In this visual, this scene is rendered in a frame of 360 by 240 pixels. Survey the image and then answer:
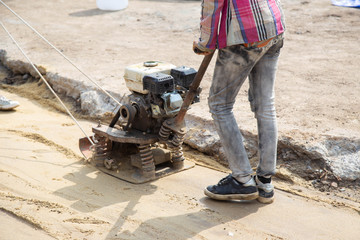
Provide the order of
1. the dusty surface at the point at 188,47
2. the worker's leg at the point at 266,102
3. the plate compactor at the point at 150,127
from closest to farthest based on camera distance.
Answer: the worker's leg at the point at 266,102 < the plate compactor at the point at 150,127 < the dusty surface at the point at 188,47

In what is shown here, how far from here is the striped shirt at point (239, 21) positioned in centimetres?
298

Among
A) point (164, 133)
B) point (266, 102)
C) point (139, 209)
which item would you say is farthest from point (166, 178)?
point (266, 102)

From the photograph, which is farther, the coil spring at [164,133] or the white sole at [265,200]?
the coil spring at [164,133]

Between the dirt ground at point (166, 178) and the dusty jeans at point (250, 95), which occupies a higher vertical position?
the dusty jeans at point (250, 95)

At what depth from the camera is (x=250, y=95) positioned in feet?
11.5

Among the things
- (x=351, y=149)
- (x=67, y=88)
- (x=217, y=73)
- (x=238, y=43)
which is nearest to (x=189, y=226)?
Answer: (x=217, y=73)

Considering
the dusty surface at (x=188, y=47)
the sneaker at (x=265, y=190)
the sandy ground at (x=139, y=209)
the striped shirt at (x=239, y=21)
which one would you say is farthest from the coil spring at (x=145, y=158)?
the striped shirt at (x=239, y=21)

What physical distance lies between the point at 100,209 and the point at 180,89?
1206 millimetres

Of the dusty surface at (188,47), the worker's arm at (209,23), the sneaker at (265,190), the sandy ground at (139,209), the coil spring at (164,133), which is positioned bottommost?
the sandy ground at (139,209)

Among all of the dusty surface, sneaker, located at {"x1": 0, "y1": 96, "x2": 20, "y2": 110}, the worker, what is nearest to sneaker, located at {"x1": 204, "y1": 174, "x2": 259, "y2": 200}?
the worker

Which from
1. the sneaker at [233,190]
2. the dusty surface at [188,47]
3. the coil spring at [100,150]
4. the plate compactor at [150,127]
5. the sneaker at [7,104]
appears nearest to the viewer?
the sneaker at [233,190]

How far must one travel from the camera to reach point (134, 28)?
27.9ft

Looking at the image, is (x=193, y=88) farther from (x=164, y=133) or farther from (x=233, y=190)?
(x=233, y=190)

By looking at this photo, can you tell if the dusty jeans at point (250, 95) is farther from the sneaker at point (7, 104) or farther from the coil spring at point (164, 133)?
the sneaker at point (7, 104)
